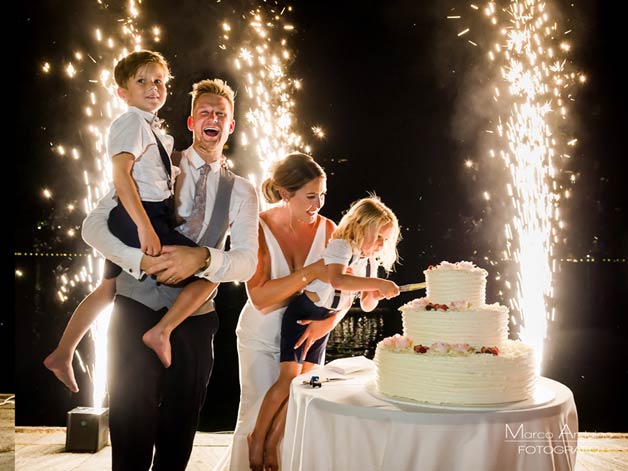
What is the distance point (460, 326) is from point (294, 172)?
1.43 meters

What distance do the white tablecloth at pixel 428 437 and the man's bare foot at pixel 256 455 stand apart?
0.96 metres

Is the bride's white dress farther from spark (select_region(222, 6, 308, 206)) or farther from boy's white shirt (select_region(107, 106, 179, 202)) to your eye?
spark (select_region(222, 6, 308, 206))

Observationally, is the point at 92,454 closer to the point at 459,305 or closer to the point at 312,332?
the point at 312,332

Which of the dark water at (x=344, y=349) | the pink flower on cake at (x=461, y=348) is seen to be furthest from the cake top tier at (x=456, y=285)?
the dark water at (x=344, y=349)

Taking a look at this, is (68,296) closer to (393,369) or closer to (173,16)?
(173,16)

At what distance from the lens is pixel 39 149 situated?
5.52 metres

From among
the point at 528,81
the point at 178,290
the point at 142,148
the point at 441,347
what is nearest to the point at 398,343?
the point at 441,347

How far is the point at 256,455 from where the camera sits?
3178mm

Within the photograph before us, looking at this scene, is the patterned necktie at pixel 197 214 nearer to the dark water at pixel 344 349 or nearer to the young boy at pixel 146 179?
the young boy at pixel 146 179

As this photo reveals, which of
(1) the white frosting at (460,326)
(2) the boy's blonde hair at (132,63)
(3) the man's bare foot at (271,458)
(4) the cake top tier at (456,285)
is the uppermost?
(2) the boy's blonde hair at (132,63)

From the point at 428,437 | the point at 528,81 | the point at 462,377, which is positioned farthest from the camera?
the point at 528,81

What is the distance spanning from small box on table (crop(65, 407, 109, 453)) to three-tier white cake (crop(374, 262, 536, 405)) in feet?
9.32

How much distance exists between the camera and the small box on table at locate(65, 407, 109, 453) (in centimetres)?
434

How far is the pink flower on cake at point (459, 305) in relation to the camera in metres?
2.34
